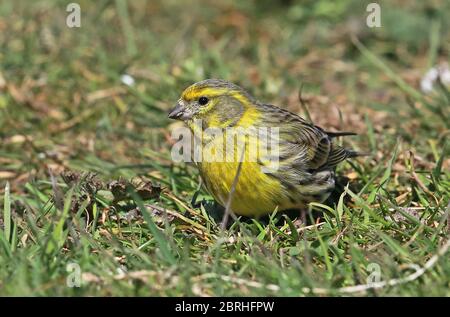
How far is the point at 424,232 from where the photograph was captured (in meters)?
3.97

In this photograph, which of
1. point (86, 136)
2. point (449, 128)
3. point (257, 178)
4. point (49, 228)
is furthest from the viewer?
point (86, 136)

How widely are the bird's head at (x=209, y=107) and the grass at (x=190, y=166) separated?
46cm

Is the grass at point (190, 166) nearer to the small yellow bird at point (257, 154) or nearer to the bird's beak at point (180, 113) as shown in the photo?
the small yellow bird at point (257, 154)

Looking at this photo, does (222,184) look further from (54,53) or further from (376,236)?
(54,53)

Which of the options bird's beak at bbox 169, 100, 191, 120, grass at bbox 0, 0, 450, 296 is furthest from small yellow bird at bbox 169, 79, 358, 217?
grass at bbox 0, 0, 450, 296

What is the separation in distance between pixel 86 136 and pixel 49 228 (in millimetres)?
2148

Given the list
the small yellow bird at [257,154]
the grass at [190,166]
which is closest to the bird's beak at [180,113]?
the small yellow bird at [257,154]

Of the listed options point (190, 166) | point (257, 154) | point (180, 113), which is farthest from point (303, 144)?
point (190, 166)

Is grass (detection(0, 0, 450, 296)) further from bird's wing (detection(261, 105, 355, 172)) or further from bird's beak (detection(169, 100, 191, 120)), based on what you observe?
bird's beak (detection(169, 100, 191, 120))

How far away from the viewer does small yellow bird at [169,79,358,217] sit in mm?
4246

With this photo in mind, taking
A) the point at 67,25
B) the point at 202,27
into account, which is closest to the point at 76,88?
the point at 67,25

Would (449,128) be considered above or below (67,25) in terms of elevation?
below

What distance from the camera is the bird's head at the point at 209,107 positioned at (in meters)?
4.54

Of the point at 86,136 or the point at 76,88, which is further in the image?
the point at 76,88
